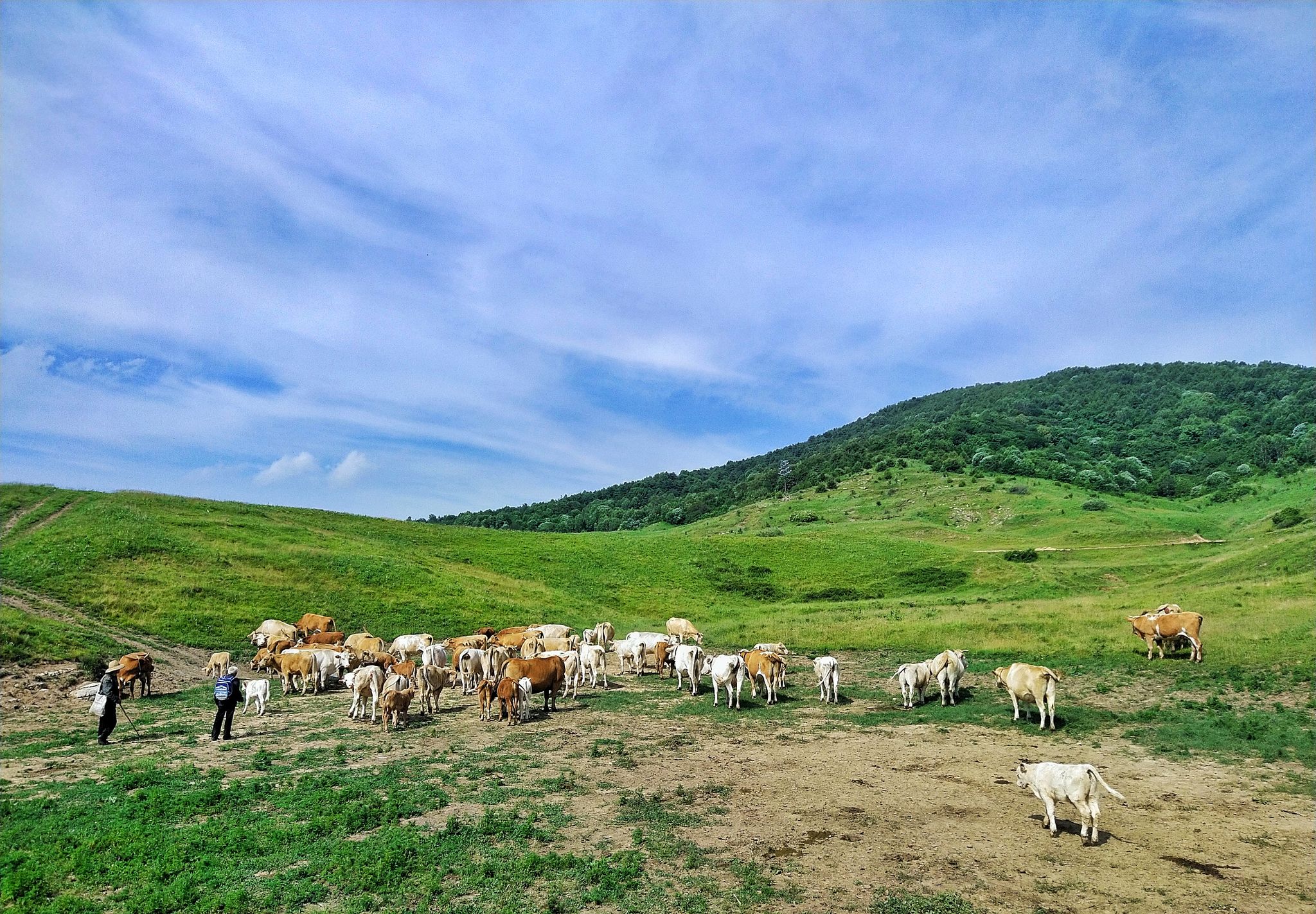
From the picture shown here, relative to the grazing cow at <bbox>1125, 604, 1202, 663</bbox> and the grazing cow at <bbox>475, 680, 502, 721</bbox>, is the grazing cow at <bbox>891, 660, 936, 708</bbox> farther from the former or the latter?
the grazing cow at <bbox>475, 680, 502, 721</bbox>

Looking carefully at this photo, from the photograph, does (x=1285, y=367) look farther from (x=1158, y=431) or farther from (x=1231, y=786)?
(x=1231, y=786)

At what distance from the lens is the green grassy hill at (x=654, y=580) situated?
32750 millimetres

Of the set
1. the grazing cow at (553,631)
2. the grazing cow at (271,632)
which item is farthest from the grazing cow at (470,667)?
the grazing cow at (271,632)

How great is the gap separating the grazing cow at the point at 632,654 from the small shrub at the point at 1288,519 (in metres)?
68.6

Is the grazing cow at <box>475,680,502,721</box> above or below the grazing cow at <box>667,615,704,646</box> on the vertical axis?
below

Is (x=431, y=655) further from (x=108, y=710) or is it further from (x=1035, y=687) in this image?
(x=1035, y=687)

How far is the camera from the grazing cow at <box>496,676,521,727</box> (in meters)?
20.8

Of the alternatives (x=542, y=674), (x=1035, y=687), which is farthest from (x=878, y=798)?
(x=542, y=674)

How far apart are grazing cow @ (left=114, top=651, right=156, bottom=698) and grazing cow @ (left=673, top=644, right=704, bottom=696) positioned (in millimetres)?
19569

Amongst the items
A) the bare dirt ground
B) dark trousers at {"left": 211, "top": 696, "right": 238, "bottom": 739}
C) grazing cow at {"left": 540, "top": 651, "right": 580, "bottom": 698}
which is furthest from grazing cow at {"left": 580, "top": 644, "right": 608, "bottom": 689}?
dark trousers at {"left": 211, "top": 696, "right": 238, "bottom": 739}

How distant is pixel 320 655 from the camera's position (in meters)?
A: 26.6

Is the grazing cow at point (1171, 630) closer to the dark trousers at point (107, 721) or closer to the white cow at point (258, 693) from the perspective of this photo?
the white cow at point (258, 693)

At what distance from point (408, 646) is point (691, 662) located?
545 inches

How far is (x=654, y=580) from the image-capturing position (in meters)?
64.7
